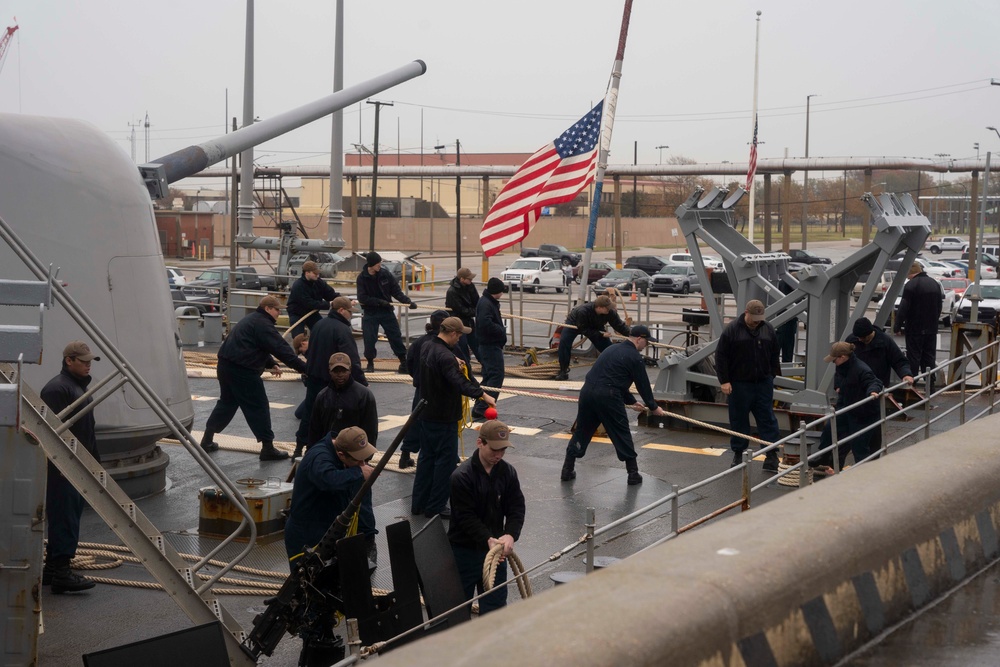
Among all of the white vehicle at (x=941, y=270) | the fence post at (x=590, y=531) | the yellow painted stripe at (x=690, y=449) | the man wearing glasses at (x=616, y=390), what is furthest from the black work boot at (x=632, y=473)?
the white vehicle at (x=941, y=270)

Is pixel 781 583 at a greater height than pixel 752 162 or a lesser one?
lesser

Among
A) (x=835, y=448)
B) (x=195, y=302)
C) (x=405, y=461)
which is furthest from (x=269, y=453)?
(x=195, y=302)

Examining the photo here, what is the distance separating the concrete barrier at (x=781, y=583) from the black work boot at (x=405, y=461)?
266 inches

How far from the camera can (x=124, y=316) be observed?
32.6 feet

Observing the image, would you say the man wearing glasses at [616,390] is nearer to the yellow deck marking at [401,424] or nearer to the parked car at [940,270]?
the yellow deck marking at [401,424]

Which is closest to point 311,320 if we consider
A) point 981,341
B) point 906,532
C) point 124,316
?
point 124,316

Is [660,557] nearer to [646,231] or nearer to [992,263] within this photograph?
[992,263]

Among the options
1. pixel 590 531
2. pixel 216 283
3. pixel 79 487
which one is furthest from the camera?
Answer: pixel 216 283

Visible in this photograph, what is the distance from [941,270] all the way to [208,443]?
4007 cm

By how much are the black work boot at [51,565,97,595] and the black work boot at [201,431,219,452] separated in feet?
14.8

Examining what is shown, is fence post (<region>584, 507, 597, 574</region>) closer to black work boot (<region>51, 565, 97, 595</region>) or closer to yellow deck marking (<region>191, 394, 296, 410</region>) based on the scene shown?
black work boot (<region>51, 565, 97, 595</region>)

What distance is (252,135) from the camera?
43.7 feet

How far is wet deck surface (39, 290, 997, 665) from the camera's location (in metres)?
7.21

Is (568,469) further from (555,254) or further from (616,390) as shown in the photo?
(555,254)
